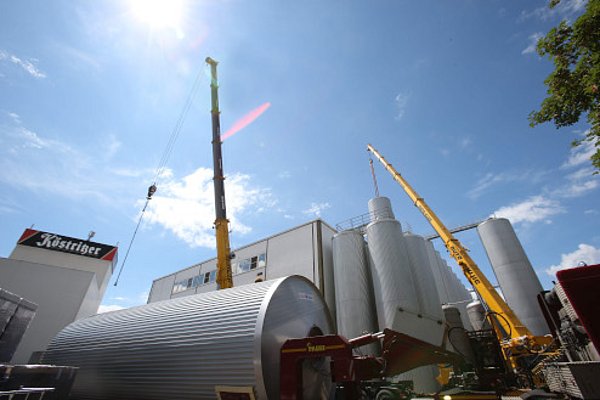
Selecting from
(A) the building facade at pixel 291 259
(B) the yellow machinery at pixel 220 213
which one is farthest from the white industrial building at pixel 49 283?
(B) the yellow machinery at pixel 220 213

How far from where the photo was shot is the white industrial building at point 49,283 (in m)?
23.4

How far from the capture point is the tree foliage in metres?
8.73

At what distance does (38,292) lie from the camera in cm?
2495

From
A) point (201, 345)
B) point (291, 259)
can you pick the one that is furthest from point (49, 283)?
point (201, 345)

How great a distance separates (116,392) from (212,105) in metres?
19.6

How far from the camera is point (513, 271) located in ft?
71.1

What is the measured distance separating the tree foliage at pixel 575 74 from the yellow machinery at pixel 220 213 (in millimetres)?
16099

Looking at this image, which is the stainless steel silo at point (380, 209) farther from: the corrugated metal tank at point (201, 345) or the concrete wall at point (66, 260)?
the concrete wall at point (66, 260)

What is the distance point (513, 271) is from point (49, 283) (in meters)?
40.2

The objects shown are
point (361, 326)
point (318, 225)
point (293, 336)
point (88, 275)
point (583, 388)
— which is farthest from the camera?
point (88, 275)

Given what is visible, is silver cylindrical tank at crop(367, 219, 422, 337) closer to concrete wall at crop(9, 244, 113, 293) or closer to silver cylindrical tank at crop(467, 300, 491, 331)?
silver cylindrical tank at crop(467, 300, 491, 331)

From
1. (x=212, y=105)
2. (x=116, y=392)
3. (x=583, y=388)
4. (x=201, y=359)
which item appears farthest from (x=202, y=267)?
(x=583, y=388)

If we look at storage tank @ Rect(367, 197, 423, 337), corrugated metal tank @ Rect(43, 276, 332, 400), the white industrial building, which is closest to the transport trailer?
corrugated metal tank @ Rect(43, 276, 332, 400)

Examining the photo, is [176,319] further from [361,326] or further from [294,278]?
[361,326]
